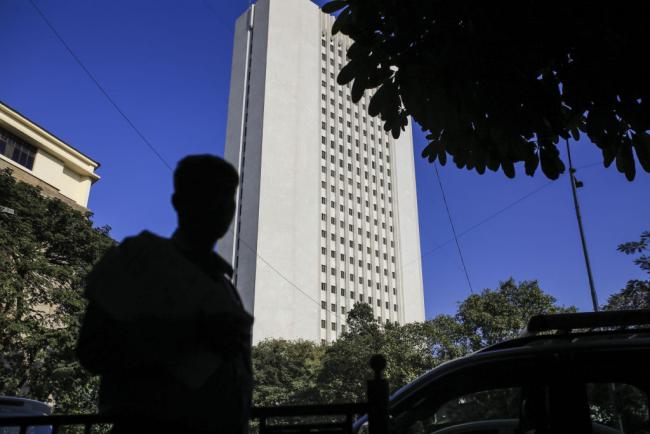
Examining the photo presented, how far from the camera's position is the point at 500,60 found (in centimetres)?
300

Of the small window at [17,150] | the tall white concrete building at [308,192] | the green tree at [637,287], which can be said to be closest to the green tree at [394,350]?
the green tree at [637,287]

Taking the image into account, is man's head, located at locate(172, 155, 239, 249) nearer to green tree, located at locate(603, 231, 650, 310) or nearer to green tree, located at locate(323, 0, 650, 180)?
green tree, located at locate(323, 0, 650, 180)

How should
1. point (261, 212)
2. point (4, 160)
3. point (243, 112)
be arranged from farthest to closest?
point (243, 112) → point (261, 212) → point (4, 160)

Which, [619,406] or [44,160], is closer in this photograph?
[619,406]

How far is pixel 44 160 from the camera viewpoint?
34.6 meters

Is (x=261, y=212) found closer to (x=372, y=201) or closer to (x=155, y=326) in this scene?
(x=372, y=201)

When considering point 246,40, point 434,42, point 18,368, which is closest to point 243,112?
point 246,40

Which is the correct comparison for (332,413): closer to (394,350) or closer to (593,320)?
(593,320)

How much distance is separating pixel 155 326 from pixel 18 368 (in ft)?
64.1

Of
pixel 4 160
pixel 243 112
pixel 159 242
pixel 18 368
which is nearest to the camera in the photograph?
pixel 159 242

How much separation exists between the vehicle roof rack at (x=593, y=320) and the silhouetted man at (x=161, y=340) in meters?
2.11

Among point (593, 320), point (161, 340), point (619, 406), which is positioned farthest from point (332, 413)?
point (593, 320)

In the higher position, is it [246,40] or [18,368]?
[246,40]

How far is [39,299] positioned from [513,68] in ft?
64.6
